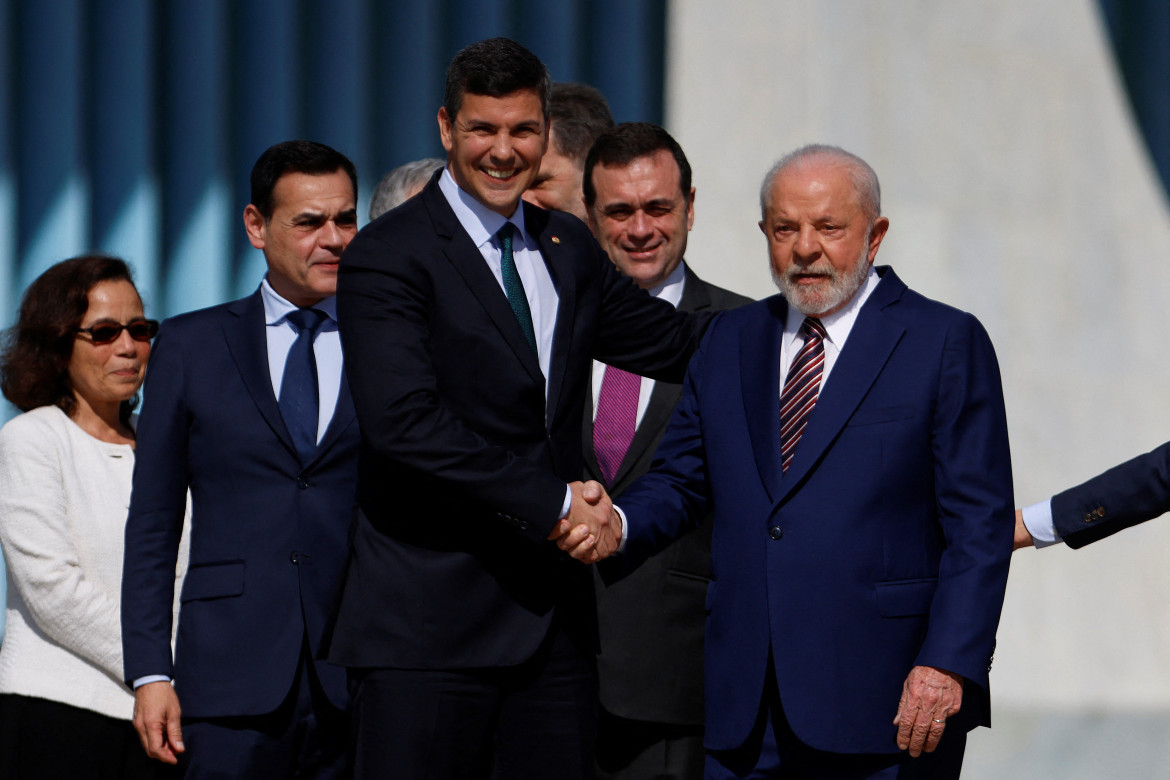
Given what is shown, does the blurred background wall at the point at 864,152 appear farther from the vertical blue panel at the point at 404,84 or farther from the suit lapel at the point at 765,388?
the suit lapel at the point at 765,388

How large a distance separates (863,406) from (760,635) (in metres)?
0.45

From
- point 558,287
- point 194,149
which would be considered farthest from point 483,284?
point 194,149

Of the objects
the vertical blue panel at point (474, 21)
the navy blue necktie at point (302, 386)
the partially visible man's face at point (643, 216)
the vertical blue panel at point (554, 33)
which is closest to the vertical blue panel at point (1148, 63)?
the vertical blue panel at point (554, 33)

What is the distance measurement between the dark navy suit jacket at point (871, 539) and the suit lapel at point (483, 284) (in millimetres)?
452

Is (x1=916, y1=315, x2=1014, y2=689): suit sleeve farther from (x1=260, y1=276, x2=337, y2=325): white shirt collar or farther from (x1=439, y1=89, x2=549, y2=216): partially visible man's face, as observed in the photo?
(x1=260, y1=276, x2=337, y2=325): white shirt collar

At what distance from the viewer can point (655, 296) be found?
3504mm

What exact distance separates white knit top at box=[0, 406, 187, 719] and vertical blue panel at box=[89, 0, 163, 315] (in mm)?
1860

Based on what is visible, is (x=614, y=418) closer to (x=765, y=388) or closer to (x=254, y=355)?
(x=765, y=388)

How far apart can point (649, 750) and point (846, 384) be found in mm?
→ 1028

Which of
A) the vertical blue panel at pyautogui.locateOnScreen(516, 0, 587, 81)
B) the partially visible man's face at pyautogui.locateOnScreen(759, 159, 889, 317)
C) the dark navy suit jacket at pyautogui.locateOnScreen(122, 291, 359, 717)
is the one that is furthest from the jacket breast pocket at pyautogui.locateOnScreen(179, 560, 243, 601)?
the vertical blue panel at pyautogui.locateOnScreen(516, 0, 587, 81)

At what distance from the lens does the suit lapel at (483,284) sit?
266 cm

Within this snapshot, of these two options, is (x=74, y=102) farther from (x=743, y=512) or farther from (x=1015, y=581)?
(x=1015, y=581)

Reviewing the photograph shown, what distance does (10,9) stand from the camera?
5230mm

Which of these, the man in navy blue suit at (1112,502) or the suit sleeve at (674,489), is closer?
the suit sleeve at (674,489)
